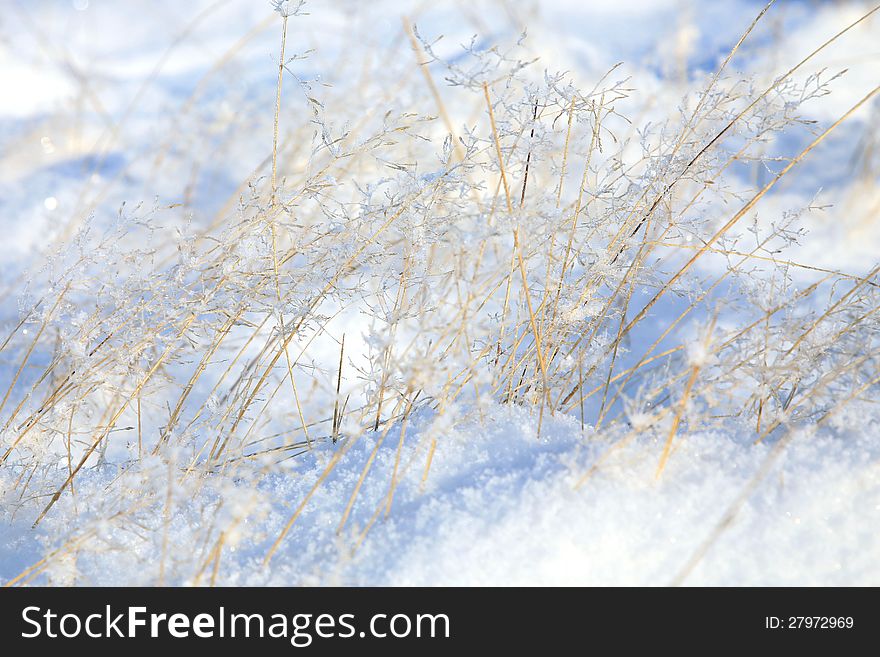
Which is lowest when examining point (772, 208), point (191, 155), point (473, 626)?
point (473, 626)

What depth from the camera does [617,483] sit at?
1.02 metres

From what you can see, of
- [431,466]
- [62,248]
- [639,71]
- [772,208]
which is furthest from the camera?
[639,71]

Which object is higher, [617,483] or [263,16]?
[263,16]

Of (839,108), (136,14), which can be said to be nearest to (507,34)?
(839,108)

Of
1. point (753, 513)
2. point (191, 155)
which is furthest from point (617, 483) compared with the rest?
point (191, 155)

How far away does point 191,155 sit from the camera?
2.98 meters

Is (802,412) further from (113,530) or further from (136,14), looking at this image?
(136,14)

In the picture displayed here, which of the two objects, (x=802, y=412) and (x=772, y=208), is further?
(x=772, y=208)

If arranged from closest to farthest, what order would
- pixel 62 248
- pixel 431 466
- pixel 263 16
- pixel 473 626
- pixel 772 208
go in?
pixel 473 626, pixel 431 466, pixel 62 248, pixel 772 208, pixel 263 16

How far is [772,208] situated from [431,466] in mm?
2062

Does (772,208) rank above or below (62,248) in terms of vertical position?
above

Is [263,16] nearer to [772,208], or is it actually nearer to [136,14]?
[136,14]

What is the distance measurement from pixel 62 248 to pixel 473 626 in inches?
39.8

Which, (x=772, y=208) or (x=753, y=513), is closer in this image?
(x=753, y=513)
